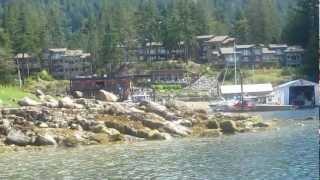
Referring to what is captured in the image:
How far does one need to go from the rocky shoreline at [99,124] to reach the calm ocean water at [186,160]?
11.1 feet

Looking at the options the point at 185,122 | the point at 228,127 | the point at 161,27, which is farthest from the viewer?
the point at 161,27

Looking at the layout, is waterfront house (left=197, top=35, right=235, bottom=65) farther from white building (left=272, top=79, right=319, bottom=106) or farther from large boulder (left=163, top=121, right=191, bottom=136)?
large boulder (left=163, top=121, right=191, bottom=136)

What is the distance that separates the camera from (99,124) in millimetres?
63000

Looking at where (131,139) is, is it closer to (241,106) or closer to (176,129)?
(176,129)

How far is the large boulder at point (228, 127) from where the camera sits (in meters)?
65.5

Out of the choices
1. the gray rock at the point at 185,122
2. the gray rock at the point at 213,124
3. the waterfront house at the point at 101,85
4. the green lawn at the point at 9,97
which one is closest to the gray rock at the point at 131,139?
the gray rock at the point at 185,122

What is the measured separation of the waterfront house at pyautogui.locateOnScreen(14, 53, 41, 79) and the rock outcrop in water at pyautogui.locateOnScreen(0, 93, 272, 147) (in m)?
62.4

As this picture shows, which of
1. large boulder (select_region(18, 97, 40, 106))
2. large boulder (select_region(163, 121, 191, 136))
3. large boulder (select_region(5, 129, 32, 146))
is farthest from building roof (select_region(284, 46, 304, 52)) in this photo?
large boulder (select_region(5, 129, 32, 146))

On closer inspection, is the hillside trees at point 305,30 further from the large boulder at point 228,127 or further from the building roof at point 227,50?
the large boulder at point 228,127

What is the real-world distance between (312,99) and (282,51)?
99.6 ft

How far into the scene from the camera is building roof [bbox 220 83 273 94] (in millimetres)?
110438

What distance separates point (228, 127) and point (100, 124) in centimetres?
1241

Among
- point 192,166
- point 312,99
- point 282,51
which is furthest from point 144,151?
point 282,51

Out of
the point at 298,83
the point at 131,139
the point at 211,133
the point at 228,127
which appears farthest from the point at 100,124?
the point at 298,83
